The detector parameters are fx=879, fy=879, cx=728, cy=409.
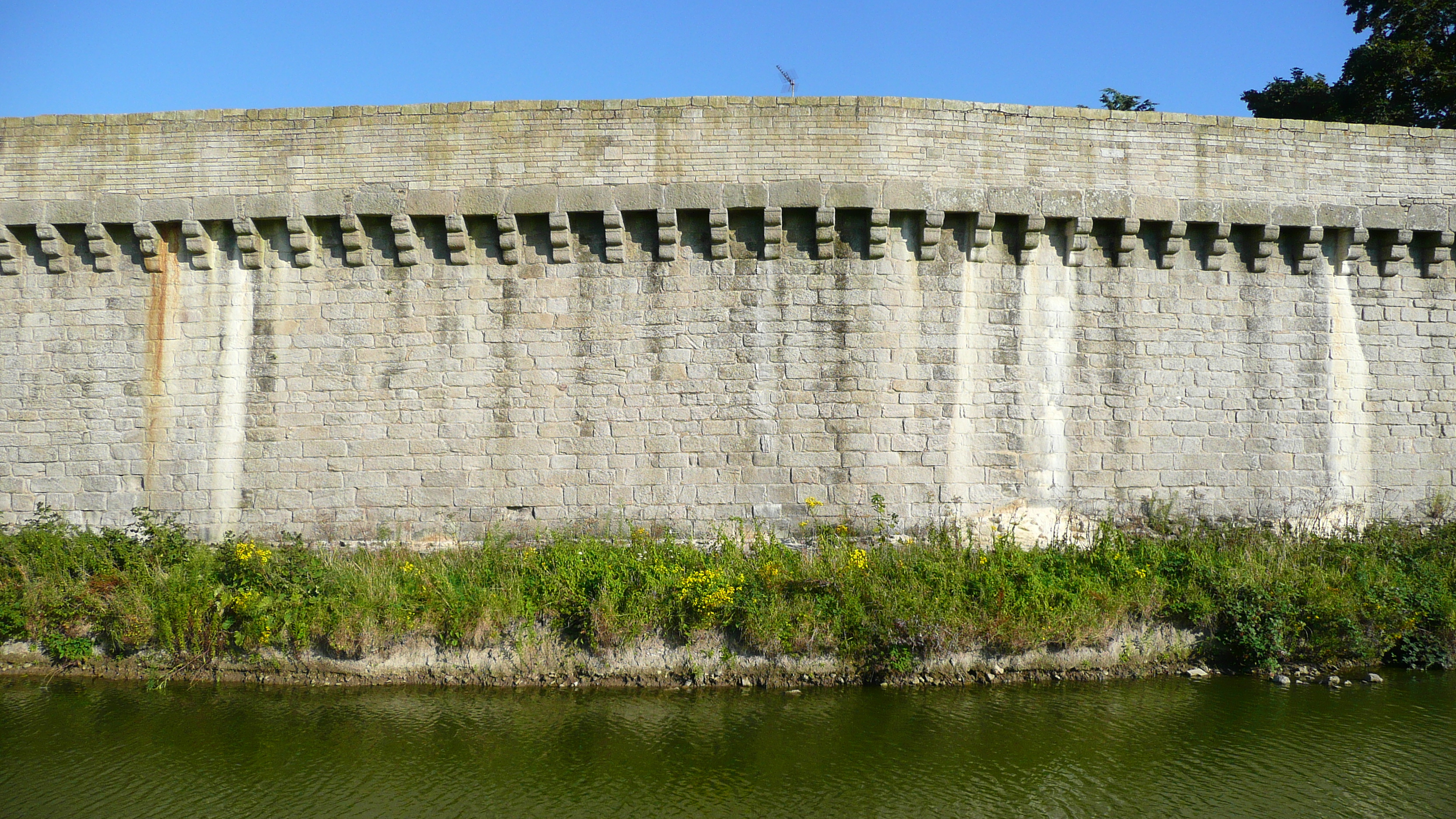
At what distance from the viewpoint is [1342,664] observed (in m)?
8.50

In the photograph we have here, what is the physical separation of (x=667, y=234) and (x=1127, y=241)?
4.97m

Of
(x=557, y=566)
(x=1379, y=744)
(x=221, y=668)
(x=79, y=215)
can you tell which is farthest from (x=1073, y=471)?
(x=79, y=215)

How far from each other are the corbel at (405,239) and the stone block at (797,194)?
3.78 m

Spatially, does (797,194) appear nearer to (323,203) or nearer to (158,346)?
(323,203)

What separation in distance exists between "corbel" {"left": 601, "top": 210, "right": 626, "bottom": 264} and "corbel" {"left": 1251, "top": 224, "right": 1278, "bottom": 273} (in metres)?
6.95

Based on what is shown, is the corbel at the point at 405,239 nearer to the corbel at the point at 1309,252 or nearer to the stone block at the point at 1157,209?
the stone block at the point at 1157,209

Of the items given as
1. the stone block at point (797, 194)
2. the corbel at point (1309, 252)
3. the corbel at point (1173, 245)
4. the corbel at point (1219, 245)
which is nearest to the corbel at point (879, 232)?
the stone block at point (797, 194)

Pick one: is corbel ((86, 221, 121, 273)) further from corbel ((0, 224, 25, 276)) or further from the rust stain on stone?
corbel ((0, 224, 25, 276))

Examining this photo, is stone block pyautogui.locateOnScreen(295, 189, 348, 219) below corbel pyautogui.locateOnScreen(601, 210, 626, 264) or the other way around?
the other way around

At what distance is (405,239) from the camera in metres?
9.26

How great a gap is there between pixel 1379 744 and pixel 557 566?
6934 millimetres

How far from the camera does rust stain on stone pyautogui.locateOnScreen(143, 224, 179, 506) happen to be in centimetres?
941

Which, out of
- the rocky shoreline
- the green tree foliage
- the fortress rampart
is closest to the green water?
the rocky shoreline

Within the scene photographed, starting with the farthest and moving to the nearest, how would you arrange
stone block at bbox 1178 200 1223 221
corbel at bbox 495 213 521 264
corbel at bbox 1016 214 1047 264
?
1. stone block at bbox 1178 200 1223 221
2. corbel at bbox 1016 214 1047 264
3. corbel at bbox 495 213 521 264
